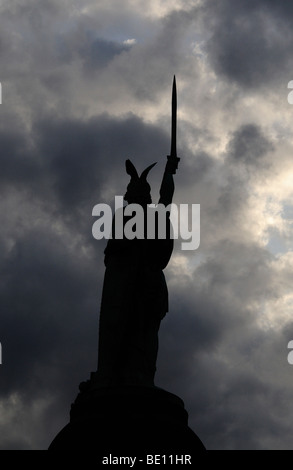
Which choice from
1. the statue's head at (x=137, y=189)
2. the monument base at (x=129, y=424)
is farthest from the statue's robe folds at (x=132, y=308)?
the monument base at (x=129, y=424)

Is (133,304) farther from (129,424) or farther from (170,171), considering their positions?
(170,171)

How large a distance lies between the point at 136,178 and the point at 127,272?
2173 millimetres

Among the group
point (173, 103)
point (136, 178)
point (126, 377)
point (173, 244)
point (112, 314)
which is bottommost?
point (126, 377)

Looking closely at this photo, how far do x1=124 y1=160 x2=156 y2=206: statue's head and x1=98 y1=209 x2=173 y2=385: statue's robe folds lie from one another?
0.55 metres

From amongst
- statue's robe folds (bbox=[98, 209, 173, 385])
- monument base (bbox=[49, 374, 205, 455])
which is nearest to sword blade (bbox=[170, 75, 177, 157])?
statue's robe folds (bbox=[98, 209, 173, 385])

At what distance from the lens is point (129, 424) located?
14.6 m

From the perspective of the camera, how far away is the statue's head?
57.8ft

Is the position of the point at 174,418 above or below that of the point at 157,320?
below

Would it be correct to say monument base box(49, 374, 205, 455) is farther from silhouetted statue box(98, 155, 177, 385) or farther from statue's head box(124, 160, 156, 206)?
statue's head box(124, 160, 156, 206)

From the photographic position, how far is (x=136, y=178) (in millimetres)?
17938

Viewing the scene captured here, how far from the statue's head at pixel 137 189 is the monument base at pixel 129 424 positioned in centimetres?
409

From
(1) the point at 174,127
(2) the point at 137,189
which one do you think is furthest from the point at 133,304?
(1) the point at 174,127
